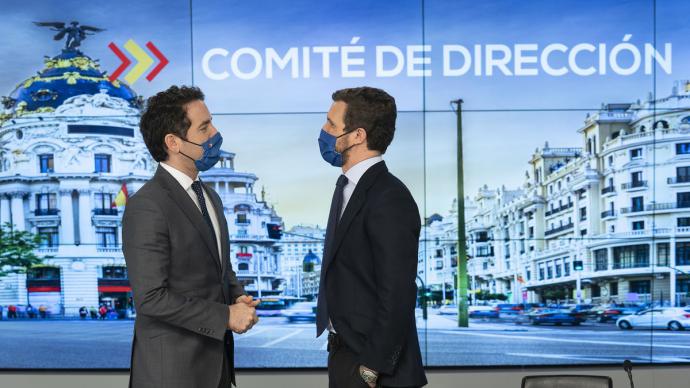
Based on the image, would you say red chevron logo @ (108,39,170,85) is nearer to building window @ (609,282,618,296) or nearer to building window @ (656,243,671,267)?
building window @ (609,282,618,296)

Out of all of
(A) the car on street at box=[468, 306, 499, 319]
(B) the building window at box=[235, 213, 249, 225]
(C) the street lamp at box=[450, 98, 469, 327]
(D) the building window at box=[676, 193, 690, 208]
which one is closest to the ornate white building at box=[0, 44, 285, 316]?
(B) the building window at box=[235, 213, 249, 225]

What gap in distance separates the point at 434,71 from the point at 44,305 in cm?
332

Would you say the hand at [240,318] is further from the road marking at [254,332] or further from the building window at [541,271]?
the building window at [541,271]

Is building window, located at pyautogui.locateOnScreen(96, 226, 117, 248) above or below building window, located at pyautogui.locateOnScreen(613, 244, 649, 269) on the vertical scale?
above

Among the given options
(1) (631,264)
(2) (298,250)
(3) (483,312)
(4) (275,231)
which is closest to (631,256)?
(1) (631,264)

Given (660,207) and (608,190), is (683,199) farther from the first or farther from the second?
(608,190)

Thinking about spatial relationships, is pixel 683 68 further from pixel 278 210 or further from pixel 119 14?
pixel 119 14

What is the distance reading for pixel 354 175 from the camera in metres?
2.32

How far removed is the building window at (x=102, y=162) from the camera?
17.3ft

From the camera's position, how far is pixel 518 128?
5125mm

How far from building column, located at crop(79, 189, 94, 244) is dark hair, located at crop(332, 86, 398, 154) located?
3.54 metres

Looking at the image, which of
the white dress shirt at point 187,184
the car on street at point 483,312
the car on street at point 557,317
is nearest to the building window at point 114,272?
the car on street at point 483,312

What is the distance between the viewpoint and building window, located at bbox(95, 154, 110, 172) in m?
5.28

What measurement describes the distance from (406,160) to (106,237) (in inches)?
88.8
